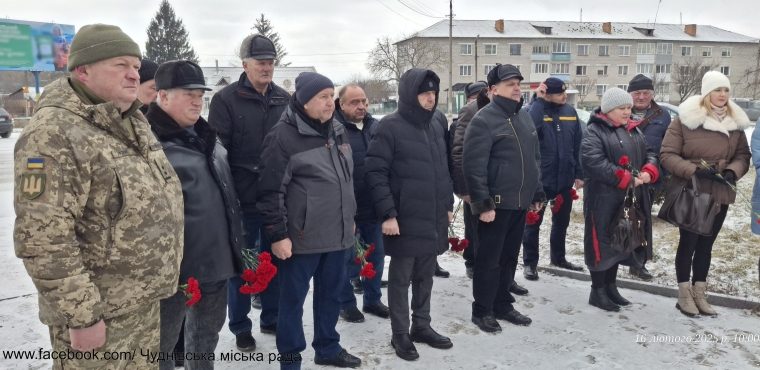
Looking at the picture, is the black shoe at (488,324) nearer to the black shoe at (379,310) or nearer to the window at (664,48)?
the black shoe at (379,310)

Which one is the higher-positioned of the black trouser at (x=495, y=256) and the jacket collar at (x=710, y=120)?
the jacket collar at (x=710, y=120)

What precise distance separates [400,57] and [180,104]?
56.1 metres

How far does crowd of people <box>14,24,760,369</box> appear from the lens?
2002 millimetres

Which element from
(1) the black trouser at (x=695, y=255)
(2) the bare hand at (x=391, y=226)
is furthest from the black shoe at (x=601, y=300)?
(2) the bare hand at (x=391, y=226)

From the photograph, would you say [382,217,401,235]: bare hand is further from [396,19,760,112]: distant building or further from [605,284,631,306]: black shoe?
[396,19,760,112]: distant building

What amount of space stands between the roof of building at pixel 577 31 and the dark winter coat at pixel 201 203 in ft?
196

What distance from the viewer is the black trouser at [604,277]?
4.73m

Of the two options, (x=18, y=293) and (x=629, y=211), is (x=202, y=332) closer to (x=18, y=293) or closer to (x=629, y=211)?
(x=18, y=293)

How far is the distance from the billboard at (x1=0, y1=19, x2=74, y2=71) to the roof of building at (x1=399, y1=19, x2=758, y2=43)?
35.7m

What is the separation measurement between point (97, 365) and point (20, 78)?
8054 cm

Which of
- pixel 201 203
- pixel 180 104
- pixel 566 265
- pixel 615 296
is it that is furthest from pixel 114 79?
pixel 566 265

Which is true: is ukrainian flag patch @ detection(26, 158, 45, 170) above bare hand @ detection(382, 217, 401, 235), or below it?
above

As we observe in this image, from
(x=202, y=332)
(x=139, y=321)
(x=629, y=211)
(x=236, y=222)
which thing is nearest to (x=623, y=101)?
(x=629, y=211)

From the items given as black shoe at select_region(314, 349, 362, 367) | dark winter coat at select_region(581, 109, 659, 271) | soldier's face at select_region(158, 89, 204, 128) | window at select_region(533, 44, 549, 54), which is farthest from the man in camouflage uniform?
window at select_region(533, 44, 549, 54)
